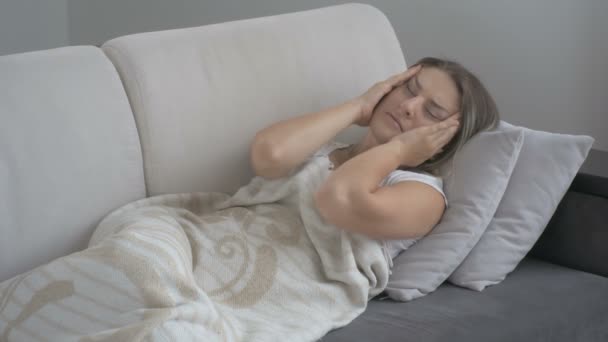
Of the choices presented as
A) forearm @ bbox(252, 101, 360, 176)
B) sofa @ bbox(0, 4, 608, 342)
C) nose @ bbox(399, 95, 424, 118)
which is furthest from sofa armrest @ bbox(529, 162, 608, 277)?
forearm @ bbox(252, 101, 360, 176)

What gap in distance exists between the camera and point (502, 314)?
1.70 meters

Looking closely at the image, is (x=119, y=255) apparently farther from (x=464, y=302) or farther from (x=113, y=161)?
(x=464, y=302)

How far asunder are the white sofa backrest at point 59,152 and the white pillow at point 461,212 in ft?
2.01

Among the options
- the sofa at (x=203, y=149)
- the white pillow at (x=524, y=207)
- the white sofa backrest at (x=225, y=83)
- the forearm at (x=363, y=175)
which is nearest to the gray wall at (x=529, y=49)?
the sofa at (x=203, y=149)

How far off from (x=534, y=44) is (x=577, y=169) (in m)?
1.10

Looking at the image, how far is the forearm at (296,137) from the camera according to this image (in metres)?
1.89

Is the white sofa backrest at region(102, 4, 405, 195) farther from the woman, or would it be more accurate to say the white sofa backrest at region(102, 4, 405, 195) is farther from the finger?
the finger

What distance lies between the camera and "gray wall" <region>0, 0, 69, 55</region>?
160 inches

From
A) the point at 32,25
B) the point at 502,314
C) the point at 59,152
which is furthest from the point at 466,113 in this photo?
the point at 32,25

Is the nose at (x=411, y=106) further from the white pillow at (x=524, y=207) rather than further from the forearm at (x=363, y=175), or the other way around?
the white pillow at (x=524, y=207)

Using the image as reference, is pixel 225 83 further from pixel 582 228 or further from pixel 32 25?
pixel 32 25

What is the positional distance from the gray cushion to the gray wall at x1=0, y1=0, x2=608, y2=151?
1.10 m

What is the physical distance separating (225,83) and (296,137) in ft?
0.71

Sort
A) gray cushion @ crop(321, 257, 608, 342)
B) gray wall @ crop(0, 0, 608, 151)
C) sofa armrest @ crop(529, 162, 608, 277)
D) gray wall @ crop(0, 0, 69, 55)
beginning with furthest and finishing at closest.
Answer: gray wall @ crop(0, 0, 69, 55), gray wall @ crop(0, 0, 608, 151), sofa armrest @ crop(529, 162, 608, 277), gray cushion @ crop(321, 257, 608, 342)
